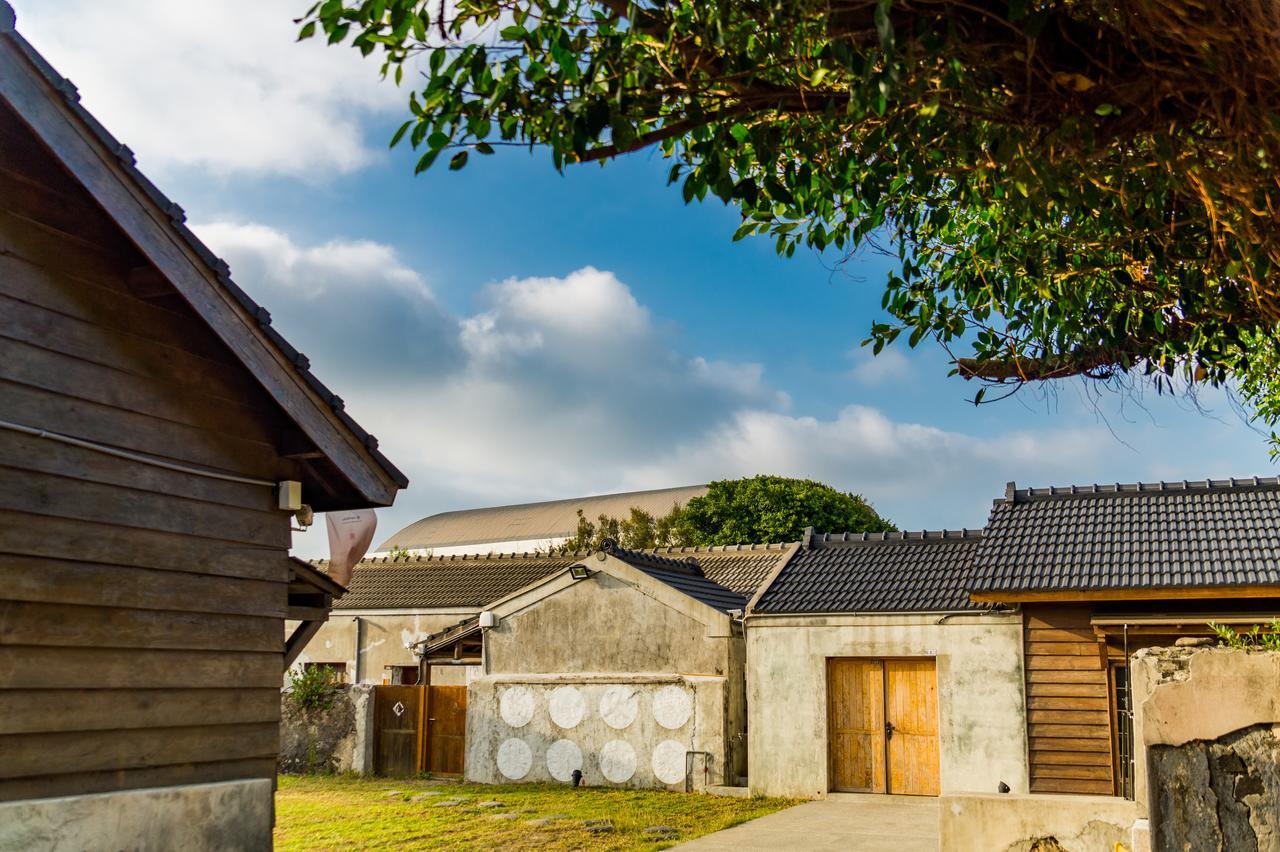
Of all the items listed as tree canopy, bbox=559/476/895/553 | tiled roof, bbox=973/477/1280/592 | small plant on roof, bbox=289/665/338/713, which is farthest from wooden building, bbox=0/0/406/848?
tree canopy, bbox=559/476/895/553

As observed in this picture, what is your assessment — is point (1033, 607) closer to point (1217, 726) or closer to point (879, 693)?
point (879, 693)

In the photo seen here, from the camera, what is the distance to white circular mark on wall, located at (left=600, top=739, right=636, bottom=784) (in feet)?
64.9

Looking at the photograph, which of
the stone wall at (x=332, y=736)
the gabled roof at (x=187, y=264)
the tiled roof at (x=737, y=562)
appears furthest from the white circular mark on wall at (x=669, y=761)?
the gabled roof at (x=187, y=264)

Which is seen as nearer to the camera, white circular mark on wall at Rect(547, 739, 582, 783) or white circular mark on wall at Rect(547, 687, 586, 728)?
white circular mark on wall at Rect(547, 739, 582, 783)

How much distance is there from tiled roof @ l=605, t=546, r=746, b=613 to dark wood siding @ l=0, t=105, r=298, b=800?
12.9m

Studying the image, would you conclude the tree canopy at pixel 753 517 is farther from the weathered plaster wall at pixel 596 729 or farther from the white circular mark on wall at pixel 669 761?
the white circular mark on wall at pixel 669 761

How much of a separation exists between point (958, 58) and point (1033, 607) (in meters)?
13.8

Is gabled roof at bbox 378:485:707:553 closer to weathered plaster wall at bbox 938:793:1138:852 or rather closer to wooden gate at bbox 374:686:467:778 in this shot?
wooden gate at bbox 374:686:467:778

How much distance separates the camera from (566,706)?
20.7 meters

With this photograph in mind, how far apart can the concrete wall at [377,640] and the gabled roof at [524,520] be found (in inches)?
1036

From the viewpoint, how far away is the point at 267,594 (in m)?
8.26

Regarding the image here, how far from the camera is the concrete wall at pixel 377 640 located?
28.9 m

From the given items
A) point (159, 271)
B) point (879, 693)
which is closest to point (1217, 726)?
point (159, 271)

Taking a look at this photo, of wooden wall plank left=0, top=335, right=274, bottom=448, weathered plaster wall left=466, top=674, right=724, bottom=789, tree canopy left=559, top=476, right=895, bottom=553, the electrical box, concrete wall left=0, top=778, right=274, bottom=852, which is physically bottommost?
weathered plaster wall left=466, top=674, right=724, bottom=789
